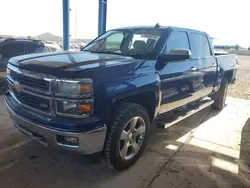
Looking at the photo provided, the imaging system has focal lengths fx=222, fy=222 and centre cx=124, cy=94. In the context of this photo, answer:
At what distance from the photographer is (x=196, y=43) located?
428 cm

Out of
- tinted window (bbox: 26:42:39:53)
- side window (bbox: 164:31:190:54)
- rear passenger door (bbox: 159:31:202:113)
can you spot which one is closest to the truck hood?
rear passenger door (bbox: 159:31:202:113)

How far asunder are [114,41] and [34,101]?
Answer: 6.22 ft

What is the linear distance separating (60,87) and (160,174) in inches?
66.8

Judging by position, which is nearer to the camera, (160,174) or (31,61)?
(31,61)

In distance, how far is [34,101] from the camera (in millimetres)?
2512

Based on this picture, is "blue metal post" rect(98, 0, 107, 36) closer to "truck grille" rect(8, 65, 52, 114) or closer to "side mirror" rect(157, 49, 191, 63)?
"side mirror" rect(157, 49, 191, 63)

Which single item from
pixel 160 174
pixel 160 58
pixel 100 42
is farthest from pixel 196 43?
pixel 160 174

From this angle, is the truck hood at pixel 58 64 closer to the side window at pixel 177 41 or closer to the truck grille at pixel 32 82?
the truck grille at pixel 32 82

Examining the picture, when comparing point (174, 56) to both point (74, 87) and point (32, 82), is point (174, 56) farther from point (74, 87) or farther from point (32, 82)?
point (32, 82)

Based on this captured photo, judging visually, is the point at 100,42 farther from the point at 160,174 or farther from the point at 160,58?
the point at 160,174

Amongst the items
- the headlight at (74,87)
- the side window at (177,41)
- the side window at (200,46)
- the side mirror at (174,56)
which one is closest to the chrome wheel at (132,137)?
the headlight at (74,87)

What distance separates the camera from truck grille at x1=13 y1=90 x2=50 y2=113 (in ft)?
7.79

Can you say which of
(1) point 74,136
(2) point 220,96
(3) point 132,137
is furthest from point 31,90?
(2) point 220,96

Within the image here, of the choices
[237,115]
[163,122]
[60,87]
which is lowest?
[237,115]
